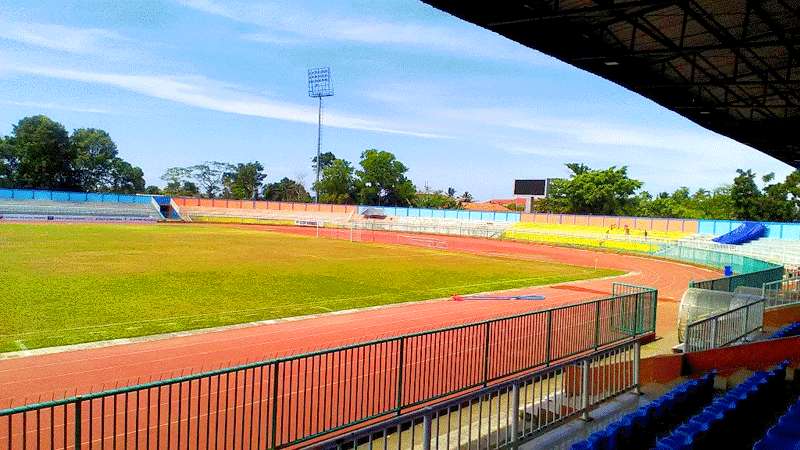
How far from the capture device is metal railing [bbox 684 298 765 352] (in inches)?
395

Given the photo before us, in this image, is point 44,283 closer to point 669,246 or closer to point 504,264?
point 504,264

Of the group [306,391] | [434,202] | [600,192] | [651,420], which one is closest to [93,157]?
[434,202]

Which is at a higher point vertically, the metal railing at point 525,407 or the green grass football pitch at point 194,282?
the metal railing at point 525,407

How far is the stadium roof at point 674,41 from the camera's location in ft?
27.8

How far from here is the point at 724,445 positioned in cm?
499

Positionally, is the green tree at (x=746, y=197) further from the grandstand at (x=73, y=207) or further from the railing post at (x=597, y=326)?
the grandstand at (x=73, y=207)

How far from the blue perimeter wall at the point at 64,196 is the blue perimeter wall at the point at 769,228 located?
74972 millimetres

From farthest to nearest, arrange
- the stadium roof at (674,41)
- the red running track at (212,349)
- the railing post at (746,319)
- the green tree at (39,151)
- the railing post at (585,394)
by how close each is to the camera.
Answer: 1. the green tree at (39,151)
2. the railing post at (746,319)
3. the red running track at (212,349)
4. the stadium roof at (674,41)
5. the railing post at (585,394)

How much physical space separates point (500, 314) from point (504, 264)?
1668cm

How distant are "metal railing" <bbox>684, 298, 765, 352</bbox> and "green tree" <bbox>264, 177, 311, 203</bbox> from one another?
119650 mm

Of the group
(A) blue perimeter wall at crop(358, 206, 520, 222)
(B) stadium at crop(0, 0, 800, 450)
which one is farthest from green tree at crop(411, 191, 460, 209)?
(B) stadium at crop(0, 0, 800, 450)

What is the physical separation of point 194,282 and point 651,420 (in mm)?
18207

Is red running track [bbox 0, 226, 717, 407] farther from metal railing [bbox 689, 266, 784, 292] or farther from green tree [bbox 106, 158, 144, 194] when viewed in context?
green tree [bbox 106, 158, 144, 194]

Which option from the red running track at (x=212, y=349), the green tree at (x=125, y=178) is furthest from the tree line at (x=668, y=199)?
the green tree at (x=125, y=178)
